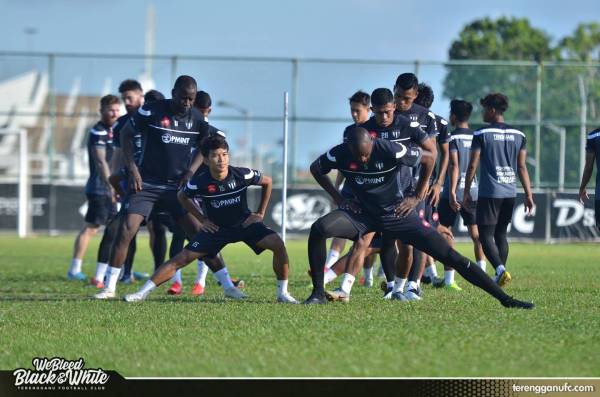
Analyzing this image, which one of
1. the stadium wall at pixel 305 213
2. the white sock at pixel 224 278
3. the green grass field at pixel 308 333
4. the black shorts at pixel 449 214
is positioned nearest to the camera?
the green grass field at pixel 308 333

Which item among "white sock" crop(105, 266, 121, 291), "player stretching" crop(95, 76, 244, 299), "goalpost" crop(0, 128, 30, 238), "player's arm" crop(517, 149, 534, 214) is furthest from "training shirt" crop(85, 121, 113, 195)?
"goalpost" crop(0, 128, 30, 238)

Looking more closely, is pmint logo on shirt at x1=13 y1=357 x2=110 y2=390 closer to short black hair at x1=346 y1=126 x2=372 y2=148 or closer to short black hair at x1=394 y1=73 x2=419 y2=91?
short black hair at x1=346 y1=126 x2=372 y2=148

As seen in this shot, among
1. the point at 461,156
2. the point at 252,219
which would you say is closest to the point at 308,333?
the point at 252,219

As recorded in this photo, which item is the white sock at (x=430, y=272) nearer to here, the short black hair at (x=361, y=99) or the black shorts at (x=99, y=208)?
the short black hair at (x=361, y=99)

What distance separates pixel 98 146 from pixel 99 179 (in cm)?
96

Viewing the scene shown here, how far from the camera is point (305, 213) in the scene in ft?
98.9

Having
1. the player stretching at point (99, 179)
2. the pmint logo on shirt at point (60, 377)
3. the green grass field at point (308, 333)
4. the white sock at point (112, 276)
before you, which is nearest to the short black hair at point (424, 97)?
the green grass field at point (308, 333)

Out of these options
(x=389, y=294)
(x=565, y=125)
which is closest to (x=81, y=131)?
(x=565, y=125)

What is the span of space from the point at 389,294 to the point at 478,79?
18.6 meters

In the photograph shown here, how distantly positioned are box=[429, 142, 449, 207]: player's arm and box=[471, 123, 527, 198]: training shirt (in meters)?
1.30

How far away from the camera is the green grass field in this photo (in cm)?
759

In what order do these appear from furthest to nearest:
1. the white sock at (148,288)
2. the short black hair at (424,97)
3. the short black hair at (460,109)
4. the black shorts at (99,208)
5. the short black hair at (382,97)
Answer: the black shorts at (99,208), the short black hair at (460,109), the short black hair at (424,97), the white sock at (148,288), the short black hair at (382,97)

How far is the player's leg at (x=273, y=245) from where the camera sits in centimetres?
1184

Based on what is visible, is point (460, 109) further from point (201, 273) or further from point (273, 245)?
point (273, 245)
